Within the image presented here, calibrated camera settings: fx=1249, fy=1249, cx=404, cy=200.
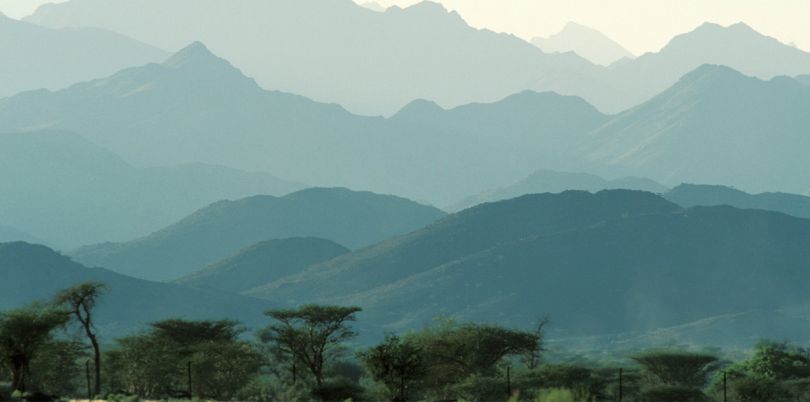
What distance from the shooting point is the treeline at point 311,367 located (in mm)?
87812

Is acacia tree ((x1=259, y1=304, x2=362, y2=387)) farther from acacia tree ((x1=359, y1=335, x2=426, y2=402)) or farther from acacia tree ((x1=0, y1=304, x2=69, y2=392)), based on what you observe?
acacia tree ((x1=0, y1=304, x2=69, y2=392))

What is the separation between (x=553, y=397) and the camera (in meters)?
35.5

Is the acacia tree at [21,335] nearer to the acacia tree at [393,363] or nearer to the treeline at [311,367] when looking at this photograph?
the treeline at [311,367]

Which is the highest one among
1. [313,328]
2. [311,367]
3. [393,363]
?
[313,328]

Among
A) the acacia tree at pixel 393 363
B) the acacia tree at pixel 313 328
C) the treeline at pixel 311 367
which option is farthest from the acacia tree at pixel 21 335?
the acacia tree at pixel 313 328

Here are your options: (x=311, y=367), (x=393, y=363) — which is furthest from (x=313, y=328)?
(x=393, y=363)

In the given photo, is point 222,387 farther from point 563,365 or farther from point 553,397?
point 553,397

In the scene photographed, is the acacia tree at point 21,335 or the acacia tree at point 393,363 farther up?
the acacia tree at point 21,335

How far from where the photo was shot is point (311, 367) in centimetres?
10600

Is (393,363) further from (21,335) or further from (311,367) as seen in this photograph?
(21,335)

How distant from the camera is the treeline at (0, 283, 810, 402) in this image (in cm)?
8781

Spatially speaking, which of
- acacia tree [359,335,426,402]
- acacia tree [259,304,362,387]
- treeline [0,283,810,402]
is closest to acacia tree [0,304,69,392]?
treeline [0,283,810,402]

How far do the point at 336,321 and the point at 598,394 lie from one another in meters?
23.6

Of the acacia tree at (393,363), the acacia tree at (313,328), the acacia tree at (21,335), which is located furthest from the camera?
the acacia tree at (313,328)
